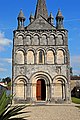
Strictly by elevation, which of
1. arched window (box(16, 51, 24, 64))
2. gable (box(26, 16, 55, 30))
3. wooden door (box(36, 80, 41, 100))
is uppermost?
gable (box(26, 16, 55, 30))

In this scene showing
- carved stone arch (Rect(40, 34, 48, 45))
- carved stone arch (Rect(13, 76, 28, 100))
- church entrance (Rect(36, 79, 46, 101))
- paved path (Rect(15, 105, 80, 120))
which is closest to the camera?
paved path (Rect(15, 105, 80, 120))

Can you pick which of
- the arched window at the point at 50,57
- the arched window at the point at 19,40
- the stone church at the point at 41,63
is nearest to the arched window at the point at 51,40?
the stone church at the point at 41,63

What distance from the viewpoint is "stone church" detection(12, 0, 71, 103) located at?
28.9m

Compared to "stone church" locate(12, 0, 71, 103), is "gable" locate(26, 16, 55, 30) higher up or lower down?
higher up

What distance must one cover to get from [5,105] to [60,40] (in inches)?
1050

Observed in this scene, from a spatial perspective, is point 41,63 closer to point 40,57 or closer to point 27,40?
point 40,57

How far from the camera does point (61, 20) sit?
31.5m

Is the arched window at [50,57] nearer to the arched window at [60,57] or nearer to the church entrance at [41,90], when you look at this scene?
the arched window at [60,57]

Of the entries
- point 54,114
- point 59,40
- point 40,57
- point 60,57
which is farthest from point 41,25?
point 54,114

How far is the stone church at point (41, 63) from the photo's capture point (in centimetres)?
2886

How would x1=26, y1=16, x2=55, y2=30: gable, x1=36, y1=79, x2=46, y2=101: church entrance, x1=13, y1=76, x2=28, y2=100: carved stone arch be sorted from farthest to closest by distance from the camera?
x1=26, y1=16, x2=55, y2=30: gable
x1=36, y1=79, x2=46, y2=101: church entrance
x1=13, y1=76, x2=28, y2=100: carved stone arch

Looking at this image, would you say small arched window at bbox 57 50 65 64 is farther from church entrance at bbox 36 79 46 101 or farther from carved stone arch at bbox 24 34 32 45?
carved stone arch at bbox 24 34 32 45

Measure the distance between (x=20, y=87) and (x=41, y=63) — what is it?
433 centimetres

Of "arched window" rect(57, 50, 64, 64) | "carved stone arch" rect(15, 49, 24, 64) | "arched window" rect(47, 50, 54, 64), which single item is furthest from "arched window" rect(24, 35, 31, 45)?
"arched window" rect(57, 50, 64, 64)
